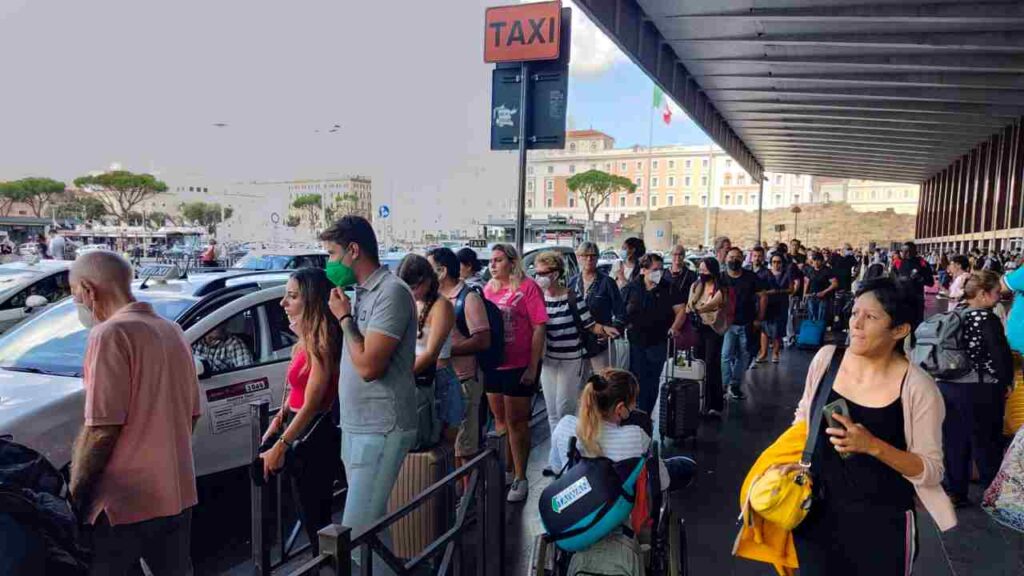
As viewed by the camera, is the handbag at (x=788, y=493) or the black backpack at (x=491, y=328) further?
the black backpack at (x=491, y=328)

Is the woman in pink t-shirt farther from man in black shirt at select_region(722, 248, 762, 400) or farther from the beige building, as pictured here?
the beige building

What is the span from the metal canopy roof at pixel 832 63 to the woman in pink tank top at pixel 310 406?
754cm

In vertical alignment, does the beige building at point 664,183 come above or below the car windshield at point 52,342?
above

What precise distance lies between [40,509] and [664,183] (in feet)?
416

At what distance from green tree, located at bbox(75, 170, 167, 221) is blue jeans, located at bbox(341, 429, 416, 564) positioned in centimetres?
7743

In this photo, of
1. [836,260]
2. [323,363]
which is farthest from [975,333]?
[836,260]

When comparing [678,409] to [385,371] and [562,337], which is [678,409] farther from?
[385,371]

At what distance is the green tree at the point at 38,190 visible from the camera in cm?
7400

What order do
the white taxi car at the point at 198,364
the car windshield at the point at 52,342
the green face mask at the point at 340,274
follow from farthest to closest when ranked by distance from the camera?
the car windshield at the point at 52,342, the white taxi car at the point at 198,364, the green face mask at the point at 340,274

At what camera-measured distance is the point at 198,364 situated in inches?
175

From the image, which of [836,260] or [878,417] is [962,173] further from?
[878,417]

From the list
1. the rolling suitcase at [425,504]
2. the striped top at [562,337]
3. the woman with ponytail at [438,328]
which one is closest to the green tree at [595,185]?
the striped top at [562,337]

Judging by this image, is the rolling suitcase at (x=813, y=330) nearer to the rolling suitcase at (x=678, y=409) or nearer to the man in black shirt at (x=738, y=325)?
the man in black shirt at (x=738, y=325)

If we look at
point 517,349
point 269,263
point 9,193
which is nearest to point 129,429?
point 517,349
